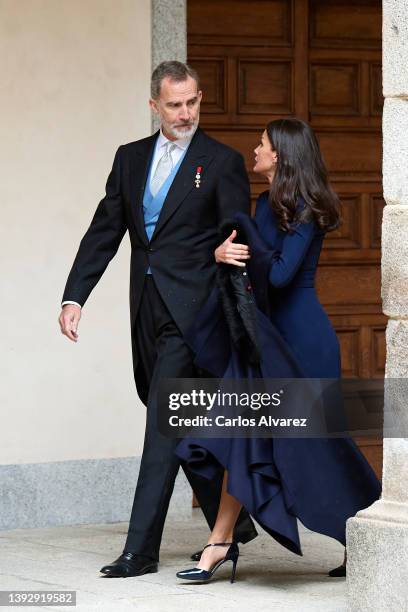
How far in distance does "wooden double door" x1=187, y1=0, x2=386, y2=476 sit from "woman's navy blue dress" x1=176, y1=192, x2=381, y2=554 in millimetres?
2397

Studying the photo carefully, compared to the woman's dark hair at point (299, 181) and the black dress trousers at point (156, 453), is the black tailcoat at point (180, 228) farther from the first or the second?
the woman's dark hair at point (299, 181)

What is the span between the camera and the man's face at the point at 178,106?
6.75m

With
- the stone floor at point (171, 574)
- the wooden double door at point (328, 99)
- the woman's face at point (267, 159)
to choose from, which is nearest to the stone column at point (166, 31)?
the wooden double door at point (328, 99)

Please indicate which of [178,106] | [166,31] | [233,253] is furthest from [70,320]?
[166,31]

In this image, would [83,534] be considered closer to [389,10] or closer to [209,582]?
[209,582]

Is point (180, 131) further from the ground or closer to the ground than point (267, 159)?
further from the ground

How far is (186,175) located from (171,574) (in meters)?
1.65

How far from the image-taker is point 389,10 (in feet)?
18.9

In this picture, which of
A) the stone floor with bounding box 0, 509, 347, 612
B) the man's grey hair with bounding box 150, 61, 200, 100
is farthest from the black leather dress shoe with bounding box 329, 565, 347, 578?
the man's grey hair with bounding box 150, 61, 200, 100

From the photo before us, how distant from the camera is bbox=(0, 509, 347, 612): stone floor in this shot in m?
6.10

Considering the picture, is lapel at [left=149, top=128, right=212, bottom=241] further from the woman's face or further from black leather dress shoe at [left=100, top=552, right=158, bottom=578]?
black leather dress shoe at [left=100, top=552, right=158, bottom=578]

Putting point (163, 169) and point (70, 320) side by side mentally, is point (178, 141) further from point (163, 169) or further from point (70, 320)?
point (70, 320)

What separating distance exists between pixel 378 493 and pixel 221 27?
3239 mm

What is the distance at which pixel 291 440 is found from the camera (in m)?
6.29
